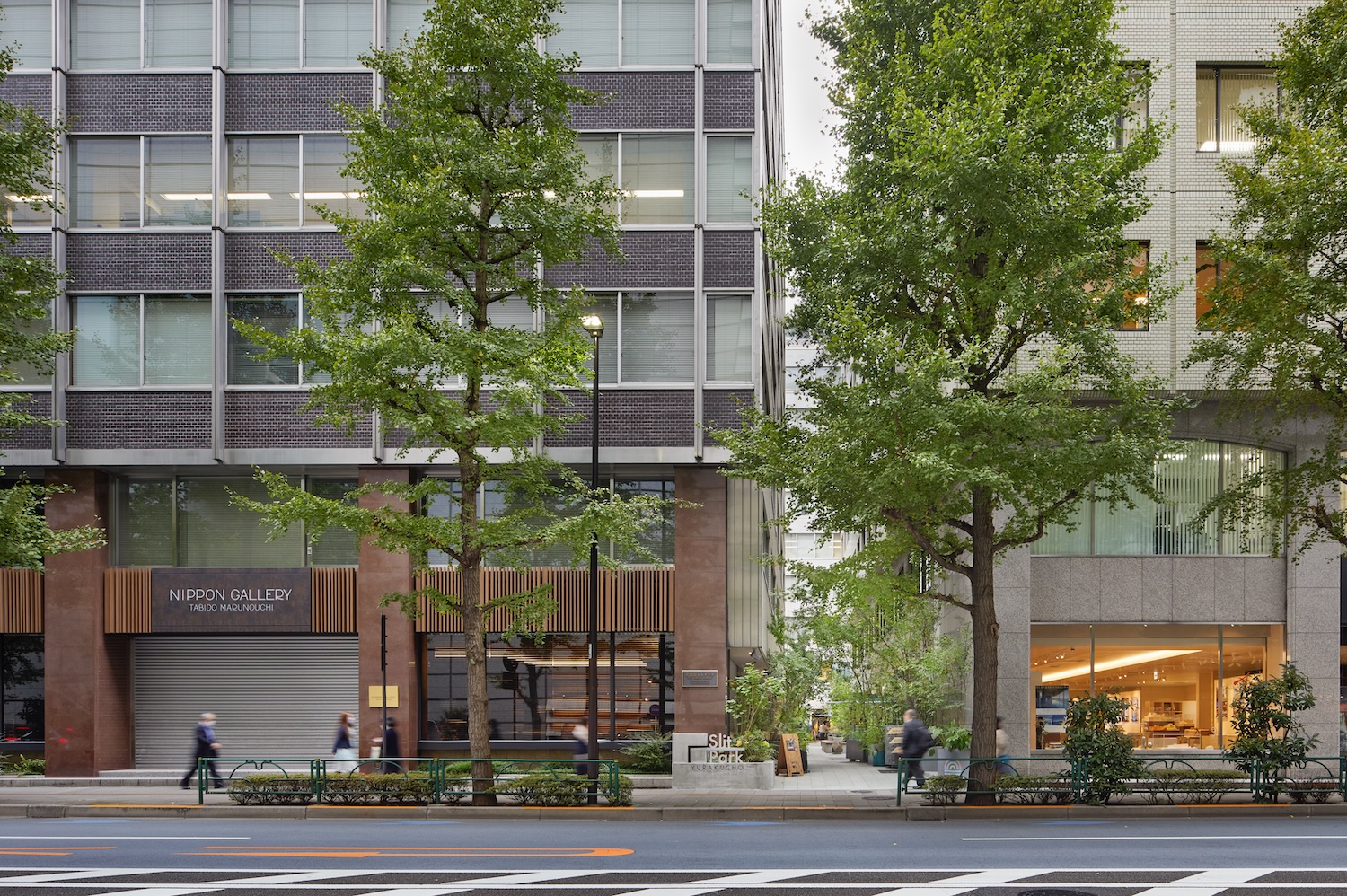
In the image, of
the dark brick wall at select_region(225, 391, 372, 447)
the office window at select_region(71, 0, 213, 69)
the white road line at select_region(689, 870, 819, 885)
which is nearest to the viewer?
the white road line at select_region(689, 870, 819, 885)

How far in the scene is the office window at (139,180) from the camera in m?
26.1

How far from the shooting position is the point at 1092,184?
1705cm

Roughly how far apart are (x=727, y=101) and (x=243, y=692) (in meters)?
18.1

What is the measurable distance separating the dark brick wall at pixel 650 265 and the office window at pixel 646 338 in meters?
0.27

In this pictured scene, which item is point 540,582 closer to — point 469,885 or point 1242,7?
point 469,885

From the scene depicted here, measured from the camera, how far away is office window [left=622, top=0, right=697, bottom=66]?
26125 millimetres

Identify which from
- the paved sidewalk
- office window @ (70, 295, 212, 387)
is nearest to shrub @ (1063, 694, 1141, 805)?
the paved sidewalk

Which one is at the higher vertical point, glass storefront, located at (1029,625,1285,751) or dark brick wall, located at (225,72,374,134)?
dark brick wall, located at (225,72,374,134)

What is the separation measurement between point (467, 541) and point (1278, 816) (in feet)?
46.0

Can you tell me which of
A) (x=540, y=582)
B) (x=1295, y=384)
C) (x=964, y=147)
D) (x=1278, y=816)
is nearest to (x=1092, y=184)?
(x=964, y=147)

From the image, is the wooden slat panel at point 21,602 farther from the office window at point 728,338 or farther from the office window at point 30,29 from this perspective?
the office window at point 728,338

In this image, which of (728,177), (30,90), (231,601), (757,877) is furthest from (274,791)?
(30,90)

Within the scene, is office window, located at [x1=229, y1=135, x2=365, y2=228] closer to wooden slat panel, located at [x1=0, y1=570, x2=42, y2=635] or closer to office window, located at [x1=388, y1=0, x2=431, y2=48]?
office window, located at [x1=388, y1=0, x2=431, y2=48]

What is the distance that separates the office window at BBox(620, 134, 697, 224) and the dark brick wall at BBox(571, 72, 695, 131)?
0.33 metres
